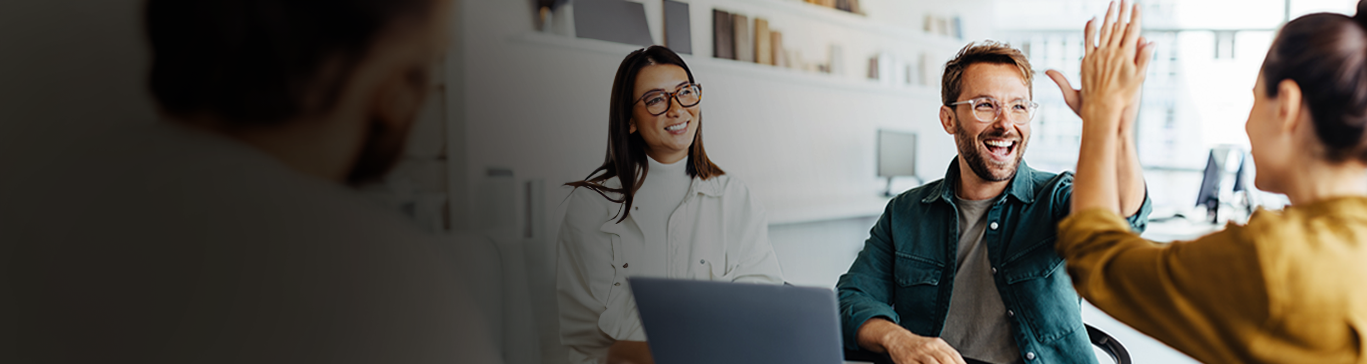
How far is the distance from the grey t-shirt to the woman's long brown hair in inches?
29.3

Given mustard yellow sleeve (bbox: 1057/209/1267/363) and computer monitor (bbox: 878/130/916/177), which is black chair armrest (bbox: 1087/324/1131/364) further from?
computer monitor (bbox: 878/130/916/177)

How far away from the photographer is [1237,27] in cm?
199

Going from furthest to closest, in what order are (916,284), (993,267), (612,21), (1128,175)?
1. (916,284)
2. (993,267)
3. (612,21)
4. (1128,175)

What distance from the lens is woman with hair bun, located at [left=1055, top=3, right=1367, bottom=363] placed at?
0.87 metres

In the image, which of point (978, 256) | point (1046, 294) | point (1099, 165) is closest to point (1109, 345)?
point (1046, 294)

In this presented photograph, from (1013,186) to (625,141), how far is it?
88 centimetres

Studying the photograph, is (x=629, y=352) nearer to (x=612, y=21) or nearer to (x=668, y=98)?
(x=668, y=98)

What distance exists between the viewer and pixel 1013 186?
1536 millimetres

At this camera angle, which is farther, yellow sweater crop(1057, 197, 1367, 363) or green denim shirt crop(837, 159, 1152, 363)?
green denim shirt crop(837, 159, 1152, 363)

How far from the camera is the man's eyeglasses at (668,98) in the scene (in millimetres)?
1482

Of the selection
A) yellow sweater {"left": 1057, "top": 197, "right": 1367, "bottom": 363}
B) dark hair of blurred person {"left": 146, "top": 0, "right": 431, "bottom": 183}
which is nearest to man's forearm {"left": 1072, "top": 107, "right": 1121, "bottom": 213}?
yellow sweater {"left": 1057, "top": 197, "right": 1367, "bottom": 363}

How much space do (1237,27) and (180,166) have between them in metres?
2.56

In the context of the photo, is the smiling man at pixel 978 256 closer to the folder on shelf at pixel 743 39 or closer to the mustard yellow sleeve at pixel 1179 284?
the mustard yellow sleeve at pixel 1179 284

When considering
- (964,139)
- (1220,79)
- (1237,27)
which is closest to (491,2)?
(964,139)
